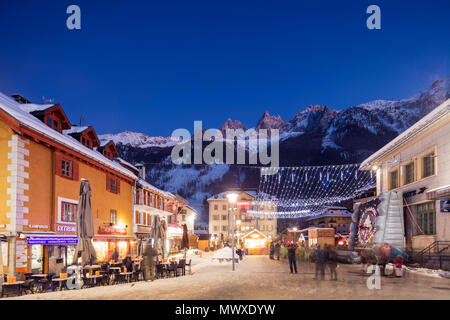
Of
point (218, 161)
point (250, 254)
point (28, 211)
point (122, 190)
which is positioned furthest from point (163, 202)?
point (218, 161)

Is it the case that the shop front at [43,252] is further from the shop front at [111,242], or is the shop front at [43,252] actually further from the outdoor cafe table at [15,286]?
the shop front at [111,242]

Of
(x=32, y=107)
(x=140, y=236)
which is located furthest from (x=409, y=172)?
(x=32, y=107)

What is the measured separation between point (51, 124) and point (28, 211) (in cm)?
650

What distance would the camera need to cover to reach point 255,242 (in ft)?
163

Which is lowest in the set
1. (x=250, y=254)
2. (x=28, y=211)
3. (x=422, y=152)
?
(x=250, y=254)

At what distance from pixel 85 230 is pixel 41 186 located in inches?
157

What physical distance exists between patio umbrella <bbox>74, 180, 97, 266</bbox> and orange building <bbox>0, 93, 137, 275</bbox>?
2.28 m

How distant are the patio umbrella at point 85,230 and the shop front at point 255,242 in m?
33.0

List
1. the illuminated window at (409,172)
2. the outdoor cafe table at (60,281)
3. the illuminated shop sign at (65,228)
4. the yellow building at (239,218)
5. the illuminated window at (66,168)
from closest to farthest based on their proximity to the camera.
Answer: the outdoor cafe table at (60,281) < the illuminated shop sign at (65,228) < the illuminated window at (66,168) < the illuminated window at (409,172) < the yellow building at (239,218)

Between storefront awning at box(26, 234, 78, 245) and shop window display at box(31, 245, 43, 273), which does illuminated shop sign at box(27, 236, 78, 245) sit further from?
shop window display at box(31, 245, 43, 273)

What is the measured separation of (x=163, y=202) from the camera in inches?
1877

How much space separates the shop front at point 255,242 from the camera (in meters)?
49.2

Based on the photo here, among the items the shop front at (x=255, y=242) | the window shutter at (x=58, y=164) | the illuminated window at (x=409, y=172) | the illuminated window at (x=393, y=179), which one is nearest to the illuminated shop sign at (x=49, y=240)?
the window shutter at (x=58, y=164)
